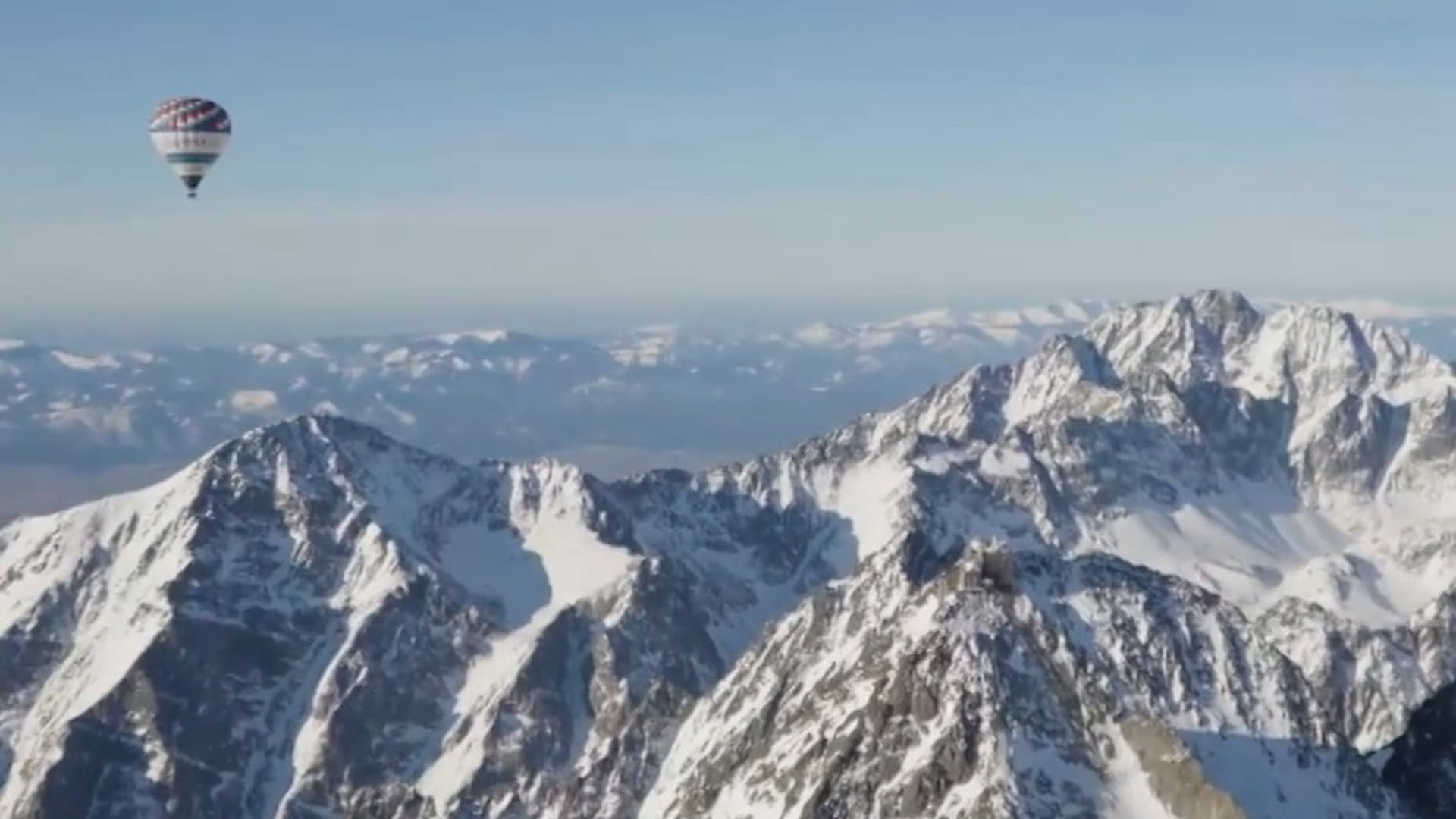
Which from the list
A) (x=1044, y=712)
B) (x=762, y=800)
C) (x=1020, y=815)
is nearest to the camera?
(x=1020, y=815)

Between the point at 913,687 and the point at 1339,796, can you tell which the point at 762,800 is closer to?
the point at 913,687

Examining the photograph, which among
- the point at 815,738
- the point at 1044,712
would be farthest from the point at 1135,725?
the point at 815,738

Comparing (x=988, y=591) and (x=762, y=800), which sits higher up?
(x=988, y=591)

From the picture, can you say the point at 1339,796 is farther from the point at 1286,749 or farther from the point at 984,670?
the point at 984,670

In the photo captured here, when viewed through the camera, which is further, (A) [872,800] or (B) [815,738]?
(B) [815,738]

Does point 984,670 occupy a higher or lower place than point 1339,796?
higher

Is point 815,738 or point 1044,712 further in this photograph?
point 815,738

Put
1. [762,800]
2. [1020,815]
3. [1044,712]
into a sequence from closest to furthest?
[1020,815]
[1044,712]
[762,800]

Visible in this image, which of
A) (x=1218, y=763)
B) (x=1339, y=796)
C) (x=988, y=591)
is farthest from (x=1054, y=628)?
(x=1339, y=796)
